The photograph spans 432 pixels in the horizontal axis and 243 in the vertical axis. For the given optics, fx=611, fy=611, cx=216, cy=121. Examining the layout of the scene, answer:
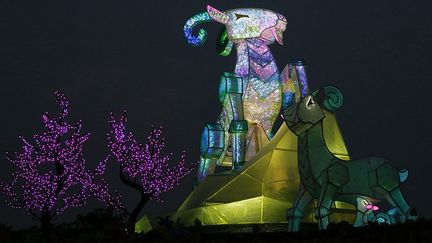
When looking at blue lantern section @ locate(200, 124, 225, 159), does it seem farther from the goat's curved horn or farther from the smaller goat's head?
the smaller goat's head

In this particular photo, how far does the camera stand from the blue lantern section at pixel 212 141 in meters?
16.7

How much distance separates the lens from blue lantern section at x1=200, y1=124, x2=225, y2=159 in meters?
16.7

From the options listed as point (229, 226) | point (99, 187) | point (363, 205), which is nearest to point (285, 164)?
point (229, 226)

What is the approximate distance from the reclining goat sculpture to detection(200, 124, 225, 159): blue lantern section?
4.63 m

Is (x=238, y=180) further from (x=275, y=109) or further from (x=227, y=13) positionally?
(x=227, y=13)

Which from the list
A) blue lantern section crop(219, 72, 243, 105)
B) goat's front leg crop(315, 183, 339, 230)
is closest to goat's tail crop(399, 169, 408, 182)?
goat's front leg crop(315, 183, 339, 230)

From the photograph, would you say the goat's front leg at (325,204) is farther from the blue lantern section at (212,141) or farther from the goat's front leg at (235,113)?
the blue lantern section at (212,141)

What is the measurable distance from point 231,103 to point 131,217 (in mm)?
6206

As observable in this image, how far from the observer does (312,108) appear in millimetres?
12016

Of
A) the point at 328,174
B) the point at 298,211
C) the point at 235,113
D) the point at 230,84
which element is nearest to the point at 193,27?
the point at 230,84

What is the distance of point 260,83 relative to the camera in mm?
16609

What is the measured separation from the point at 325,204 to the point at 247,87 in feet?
19.3

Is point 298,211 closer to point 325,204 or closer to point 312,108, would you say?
point 325,204

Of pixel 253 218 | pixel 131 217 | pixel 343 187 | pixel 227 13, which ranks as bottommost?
pixel 131 217
